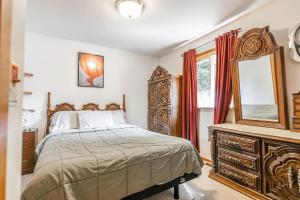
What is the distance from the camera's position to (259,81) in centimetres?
227

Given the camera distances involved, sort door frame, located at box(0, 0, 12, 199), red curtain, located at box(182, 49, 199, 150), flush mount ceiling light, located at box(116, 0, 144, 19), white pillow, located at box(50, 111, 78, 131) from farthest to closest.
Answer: red curtain, located at box(182, 49, 199, 150), white pillow, located at box(50, 111, 78, 131), flush mount ceiling light, located at box(116, 0, 144, 19), door frame, located at box(0, 0, 12, 199)

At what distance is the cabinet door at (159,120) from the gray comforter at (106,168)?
1.53 metres

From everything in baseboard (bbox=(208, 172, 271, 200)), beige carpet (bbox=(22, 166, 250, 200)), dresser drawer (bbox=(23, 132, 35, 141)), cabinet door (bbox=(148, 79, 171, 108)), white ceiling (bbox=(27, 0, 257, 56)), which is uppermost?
white ceiling (bbox=(27, 0, 257, 56))

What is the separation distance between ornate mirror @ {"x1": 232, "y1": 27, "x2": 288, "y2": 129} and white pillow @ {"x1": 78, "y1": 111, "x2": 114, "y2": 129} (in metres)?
2.32

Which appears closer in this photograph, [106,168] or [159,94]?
[106,168]

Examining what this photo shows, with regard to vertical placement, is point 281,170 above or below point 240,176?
above

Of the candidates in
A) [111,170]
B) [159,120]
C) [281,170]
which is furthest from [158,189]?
[159,120]

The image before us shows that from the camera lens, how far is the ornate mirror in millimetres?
2061

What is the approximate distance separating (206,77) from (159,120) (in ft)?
4.59

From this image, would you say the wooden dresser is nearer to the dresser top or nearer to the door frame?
the dresser top

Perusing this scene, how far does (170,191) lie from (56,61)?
319cm

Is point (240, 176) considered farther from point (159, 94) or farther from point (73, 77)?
point (73, 77)

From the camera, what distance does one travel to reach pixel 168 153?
6.07 feet

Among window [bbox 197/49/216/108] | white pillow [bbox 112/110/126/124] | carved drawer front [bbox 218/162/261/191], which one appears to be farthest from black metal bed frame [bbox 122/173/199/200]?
white pillow [bbox 112/110/126/124]
